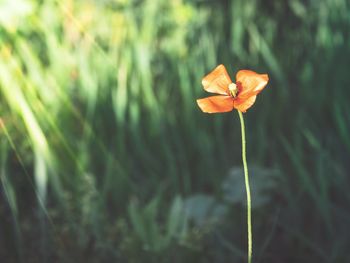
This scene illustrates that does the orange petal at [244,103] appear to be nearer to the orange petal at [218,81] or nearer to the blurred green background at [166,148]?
the orange petal at [218,81]

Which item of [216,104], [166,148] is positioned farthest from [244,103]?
[166,148]

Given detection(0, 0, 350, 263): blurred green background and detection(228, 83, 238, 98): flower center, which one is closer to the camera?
detection(228, 83, 238, 98): flower center

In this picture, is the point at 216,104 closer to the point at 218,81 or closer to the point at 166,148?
the point at 218,81

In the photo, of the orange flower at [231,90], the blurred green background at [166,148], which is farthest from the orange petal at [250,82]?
the blurred green background at [166,148]

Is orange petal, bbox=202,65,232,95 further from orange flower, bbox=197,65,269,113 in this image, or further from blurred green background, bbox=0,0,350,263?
blurred green background, bbox=0,0,350,263

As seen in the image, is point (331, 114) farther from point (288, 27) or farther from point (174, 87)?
point (288, 27)

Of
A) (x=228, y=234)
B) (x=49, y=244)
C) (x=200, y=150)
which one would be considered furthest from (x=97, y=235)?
(x=200, y=150)

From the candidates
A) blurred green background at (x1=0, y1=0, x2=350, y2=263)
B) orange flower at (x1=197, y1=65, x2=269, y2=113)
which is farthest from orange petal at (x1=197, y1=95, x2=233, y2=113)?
blurred green background at (x1=0, y1=0, x2=350, y2=263)
